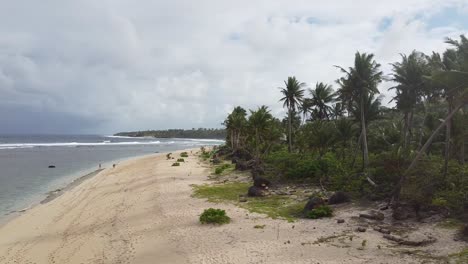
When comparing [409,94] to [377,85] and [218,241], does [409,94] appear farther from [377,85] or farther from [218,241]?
[218,241]

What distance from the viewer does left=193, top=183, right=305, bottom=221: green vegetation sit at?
55.1 ft

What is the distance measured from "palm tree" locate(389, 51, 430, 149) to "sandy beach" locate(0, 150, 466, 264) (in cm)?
1239

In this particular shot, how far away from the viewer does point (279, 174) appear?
88.4 feet

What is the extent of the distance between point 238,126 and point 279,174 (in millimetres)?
22087

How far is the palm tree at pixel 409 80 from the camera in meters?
24.6

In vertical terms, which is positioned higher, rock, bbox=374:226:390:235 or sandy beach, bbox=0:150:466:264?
rock, bbox=374:226:390:235

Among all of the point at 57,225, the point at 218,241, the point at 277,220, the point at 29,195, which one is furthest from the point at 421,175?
the point at 29,195

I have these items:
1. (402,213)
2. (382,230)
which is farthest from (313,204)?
(382,230)

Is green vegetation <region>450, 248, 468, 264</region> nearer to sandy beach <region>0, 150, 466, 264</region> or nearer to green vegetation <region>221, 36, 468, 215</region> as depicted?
sandy beach <region>0, 150, 466, 264</region>

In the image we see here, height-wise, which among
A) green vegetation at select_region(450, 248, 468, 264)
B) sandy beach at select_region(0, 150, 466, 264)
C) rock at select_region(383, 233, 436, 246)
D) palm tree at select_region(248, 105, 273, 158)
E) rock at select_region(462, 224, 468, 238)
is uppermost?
palm tree at select_region(248, 105, 273, 158)

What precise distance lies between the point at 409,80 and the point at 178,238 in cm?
1959

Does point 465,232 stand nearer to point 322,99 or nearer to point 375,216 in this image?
point 375,216

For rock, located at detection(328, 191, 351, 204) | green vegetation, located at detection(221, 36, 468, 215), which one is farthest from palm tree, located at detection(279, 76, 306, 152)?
rock, located at detection(328, 191, 351, 204)

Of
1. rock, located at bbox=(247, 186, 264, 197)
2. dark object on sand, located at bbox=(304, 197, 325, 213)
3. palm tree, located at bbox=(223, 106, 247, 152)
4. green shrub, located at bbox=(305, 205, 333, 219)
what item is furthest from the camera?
palm tree, located at bbox=(223, 106, 247, 152)
